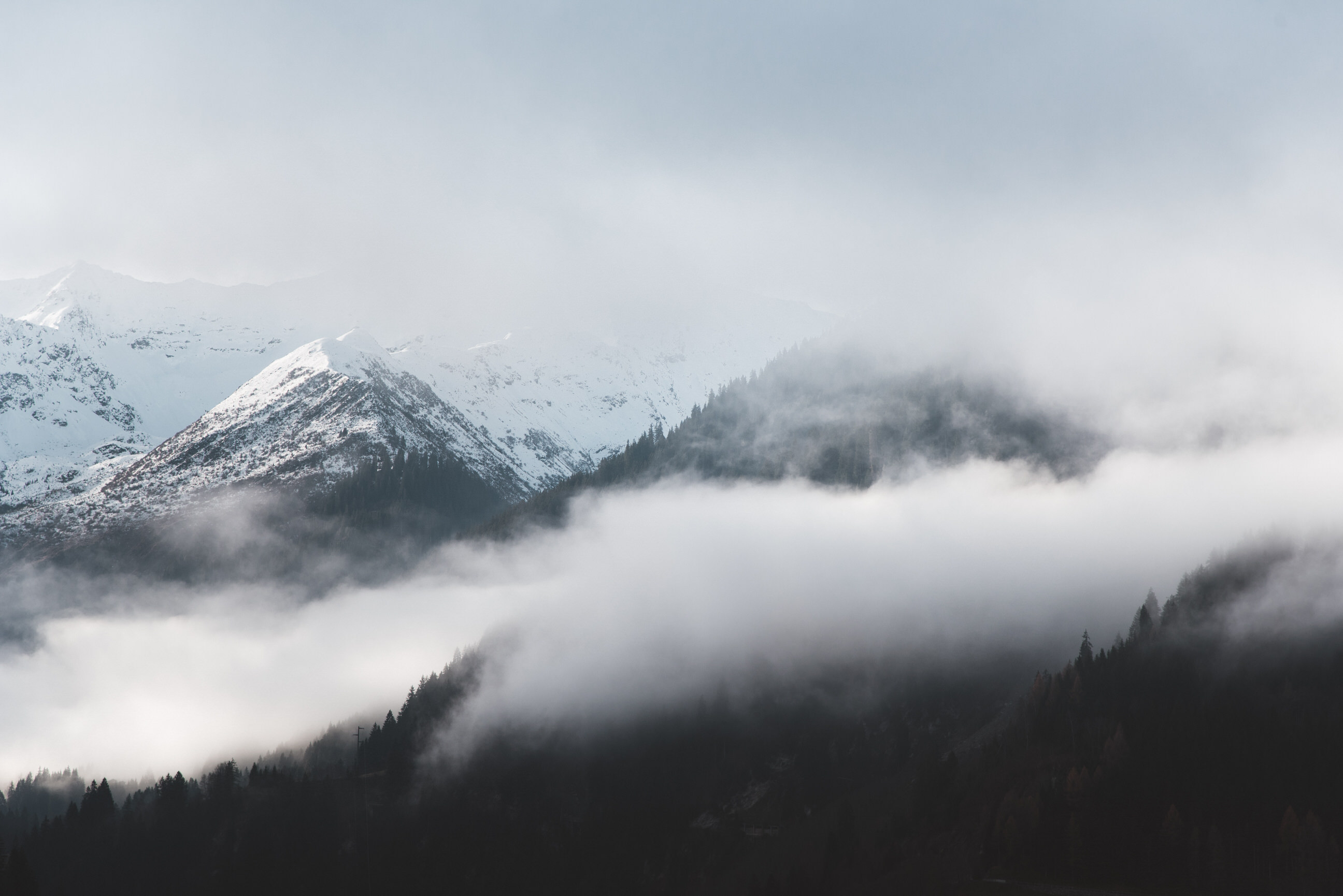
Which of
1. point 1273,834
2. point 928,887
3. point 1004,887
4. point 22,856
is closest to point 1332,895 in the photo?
point 1273,834

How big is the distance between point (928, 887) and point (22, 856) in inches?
5863

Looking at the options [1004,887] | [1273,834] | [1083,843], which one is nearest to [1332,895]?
[1273,834]

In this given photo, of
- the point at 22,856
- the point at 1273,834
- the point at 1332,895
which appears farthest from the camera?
the point at 1273,834

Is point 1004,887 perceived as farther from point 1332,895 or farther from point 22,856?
point 22,856

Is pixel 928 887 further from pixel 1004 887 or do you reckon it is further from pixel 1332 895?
pixel 1332 895

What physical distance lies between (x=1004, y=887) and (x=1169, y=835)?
31507 millimetres

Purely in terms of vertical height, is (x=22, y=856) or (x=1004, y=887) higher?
(x=22, y=856)

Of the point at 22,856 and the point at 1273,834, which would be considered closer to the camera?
the point at 22,856

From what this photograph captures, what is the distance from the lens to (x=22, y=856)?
161 m

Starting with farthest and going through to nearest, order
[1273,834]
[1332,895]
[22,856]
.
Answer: [1273,834], [1332,895], [22,856]

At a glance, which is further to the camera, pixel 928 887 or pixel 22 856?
pixel 928 887

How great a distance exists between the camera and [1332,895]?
593ft

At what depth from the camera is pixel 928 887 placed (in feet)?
655

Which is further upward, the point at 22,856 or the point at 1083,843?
the point at 22,856
